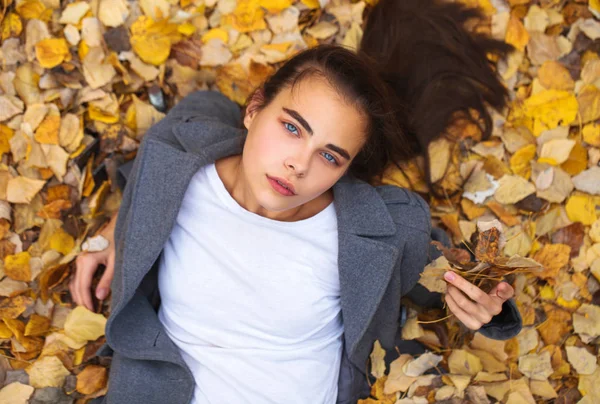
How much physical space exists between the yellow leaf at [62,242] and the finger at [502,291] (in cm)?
122

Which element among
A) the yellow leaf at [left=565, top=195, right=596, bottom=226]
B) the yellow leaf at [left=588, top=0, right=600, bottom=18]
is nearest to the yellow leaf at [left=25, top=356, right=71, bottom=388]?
the yellow leaf at [left=565, top=195, right=596, bottom=226]

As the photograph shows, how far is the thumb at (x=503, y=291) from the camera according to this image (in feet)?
3.94

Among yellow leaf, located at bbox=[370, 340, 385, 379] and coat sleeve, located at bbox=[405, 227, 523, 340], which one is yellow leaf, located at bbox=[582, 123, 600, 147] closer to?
coat sleeve, located at bbox=[405, 227, 523, 340]

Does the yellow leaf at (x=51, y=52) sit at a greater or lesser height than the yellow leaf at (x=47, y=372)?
greater

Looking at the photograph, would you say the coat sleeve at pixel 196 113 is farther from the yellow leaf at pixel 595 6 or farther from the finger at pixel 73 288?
the yellow leaf at pixel 595 6

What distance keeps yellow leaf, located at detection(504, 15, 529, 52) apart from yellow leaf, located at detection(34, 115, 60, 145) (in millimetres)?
1456

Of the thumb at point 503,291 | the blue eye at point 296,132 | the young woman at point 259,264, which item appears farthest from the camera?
the young woman at point 259,264

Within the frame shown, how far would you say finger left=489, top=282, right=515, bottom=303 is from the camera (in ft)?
3.94

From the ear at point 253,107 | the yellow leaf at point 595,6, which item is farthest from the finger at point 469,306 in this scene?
the yellow leaf at point 595,6

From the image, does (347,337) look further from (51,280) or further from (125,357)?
(51,280)

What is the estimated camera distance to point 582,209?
68.3 inches

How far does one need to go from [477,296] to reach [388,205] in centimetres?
39

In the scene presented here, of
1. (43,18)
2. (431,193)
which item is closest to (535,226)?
(431,193)

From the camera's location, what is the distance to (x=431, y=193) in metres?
1.81
